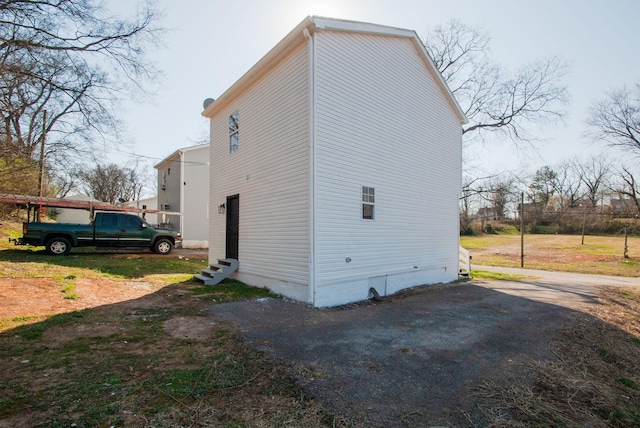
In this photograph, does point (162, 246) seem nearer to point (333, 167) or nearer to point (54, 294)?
point (54, 294)

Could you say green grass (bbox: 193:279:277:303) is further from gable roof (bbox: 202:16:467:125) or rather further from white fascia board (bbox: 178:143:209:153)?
white fascia board (bbox: 178:143:209:153)

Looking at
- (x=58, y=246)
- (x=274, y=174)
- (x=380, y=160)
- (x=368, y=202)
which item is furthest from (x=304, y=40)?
(x=58, y=246)

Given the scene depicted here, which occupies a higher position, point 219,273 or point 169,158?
point 169,158

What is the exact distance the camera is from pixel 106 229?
12992 millimetres

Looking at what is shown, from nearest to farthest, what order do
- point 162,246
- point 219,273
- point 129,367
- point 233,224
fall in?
point 129,367 < point 219,273 < point 233,224 < point 162,246

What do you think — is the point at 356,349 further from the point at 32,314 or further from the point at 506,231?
the point at 506,231

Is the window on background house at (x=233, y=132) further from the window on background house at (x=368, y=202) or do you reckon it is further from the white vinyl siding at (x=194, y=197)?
the white vinyl siding at (x=194, y=197)

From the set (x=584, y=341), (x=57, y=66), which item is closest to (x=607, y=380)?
(x=584, y=341)

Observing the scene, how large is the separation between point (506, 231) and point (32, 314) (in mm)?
49927

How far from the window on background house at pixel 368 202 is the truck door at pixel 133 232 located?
10782 mm

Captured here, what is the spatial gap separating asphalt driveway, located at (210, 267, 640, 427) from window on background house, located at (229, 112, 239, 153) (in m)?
5.22

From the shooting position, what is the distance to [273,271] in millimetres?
7816

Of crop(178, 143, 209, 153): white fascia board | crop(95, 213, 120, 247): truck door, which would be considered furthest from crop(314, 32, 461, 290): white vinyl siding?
crop(178, 143, 209, 153): white fascia board

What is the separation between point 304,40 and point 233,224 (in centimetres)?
544
